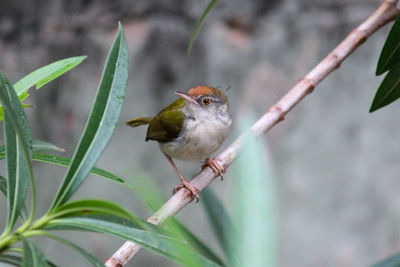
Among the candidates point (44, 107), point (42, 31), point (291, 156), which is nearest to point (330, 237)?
point (291, 156)

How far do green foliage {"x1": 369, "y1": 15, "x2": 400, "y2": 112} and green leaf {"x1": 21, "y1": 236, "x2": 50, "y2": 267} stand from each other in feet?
3.70

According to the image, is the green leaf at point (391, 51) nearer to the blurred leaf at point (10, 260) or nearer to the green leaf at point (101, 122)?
the green leaf at point (101, 122)

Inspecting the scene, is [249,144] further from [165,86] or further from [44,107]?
[44,107]

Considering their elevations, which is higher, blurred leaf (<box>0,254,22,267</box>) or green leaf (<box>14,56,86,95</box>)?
green leaf (<box>14,56,86,95</box>)

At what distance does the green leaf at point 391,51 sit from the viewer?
5.28ft

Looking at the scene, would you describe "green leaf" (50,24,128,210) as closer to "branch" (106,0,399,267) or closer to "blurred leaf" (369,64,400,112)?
"branch" (106,0,399,267)

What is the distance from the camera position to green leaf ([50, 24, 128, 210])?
106cm

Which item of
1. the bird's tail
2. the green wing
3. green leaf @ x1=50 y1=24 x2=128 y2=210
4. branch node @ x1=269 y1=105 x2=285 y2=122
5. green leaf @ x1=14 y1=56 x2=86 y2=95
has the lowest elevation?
green leaf @ x1=50 y1=24 x2=128 y2=210

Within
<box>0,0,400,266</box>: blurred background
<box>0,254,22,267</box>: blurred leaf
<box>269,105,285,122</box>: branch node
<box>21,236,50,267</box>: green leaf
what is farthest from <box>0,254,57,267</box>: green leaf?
<box>0,0,400,266</box>: blurred background

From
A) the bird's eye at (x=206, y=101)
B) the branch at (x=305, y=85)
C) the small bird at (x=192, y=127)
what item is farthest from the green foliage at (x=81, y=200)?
the bird's eye at (x=206, y=101)

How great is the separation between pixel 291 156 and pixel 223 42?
107cm

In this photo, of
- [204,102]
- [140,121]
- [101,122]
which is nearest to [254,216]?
[101,122]

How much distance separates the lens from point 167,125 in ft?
8.50

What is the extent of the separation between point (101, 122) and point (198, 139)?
55.4 inches
